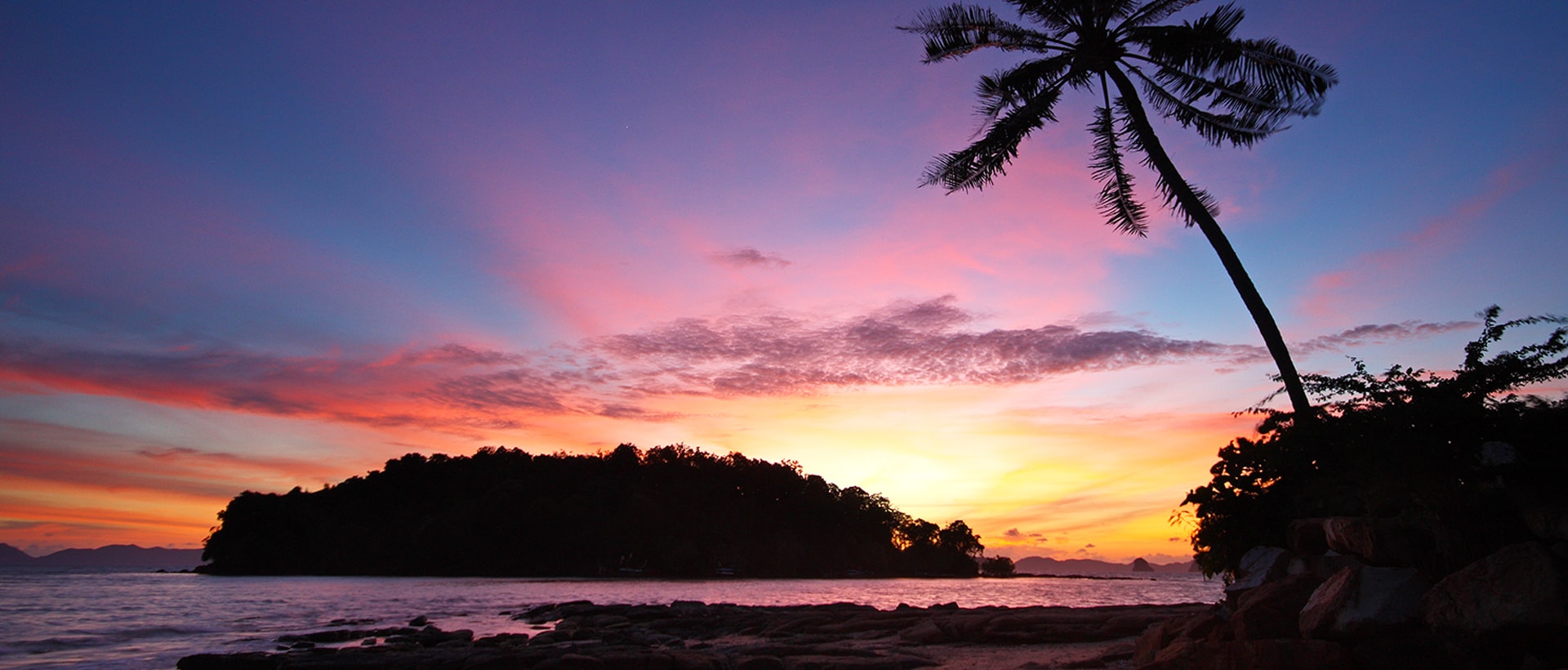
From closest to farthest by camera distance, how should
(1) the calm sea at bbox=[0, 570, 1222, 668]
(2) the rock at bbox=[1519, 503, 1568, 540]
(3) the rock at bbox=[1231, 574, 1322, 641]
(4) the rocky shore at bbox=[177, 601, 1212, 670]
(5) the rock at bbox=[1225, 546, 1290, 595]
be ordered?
(2) the rock at bbox=[1519, 503, 1568, 540] → (3) the rock at bbox=[1231, 574, 1322, 641] → (5) the rock at bbox=[1225, 546, 1290, 595] → (4) the rocky shore at bbox=[177, 601, 1212, 670] → (1) the calm sea at bbox=[0, 570, 1222, 668]

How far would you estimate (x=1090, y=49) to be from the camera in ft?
51.4

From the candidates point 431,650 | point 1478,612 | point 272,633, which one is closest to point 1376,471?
point 1478,612

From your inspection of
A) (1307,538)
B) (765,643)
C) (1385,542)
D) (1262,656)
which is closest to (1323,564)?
(1307,538)

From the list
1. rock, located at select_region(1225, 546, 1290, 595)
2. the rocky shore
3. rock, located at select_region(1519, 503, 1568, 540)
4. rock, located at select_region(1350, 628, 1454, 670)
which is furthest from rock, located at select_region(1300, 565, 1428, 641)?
the rocky shore

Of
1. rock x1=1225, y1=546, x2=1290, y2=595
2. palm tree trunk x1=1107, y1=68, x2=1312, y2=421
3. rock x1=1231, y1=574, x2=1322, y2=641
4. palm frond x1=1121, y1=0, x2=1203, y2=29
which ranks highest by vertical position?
palm frond x1=1121, y1=0, x2=1203, y2=29

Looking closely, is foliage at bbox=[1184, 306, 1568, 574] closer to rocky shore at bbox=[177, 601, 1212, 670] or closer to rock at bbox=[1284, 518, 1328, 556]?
rock at bbox=[1284, 518, 1328, 556]

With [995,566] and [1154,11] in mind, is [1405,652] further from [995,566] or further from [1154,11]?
[995,566]

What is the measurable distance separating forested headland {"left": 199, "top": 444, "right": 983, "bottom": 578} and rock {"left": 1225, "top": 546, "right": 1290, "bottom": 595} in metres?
111

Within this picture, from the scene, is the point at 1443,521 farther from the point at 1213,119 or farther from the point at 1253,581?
the point at 1213,119

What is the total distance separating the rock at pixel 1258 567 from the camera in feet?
33.2

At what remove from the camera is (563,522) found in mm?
118250

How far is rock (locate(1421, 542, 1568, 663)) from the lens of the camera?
22.1 ft

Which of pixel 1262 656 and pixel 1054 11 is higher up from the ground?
pixel 1054 11

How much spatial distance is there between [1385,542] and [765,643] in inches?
541
